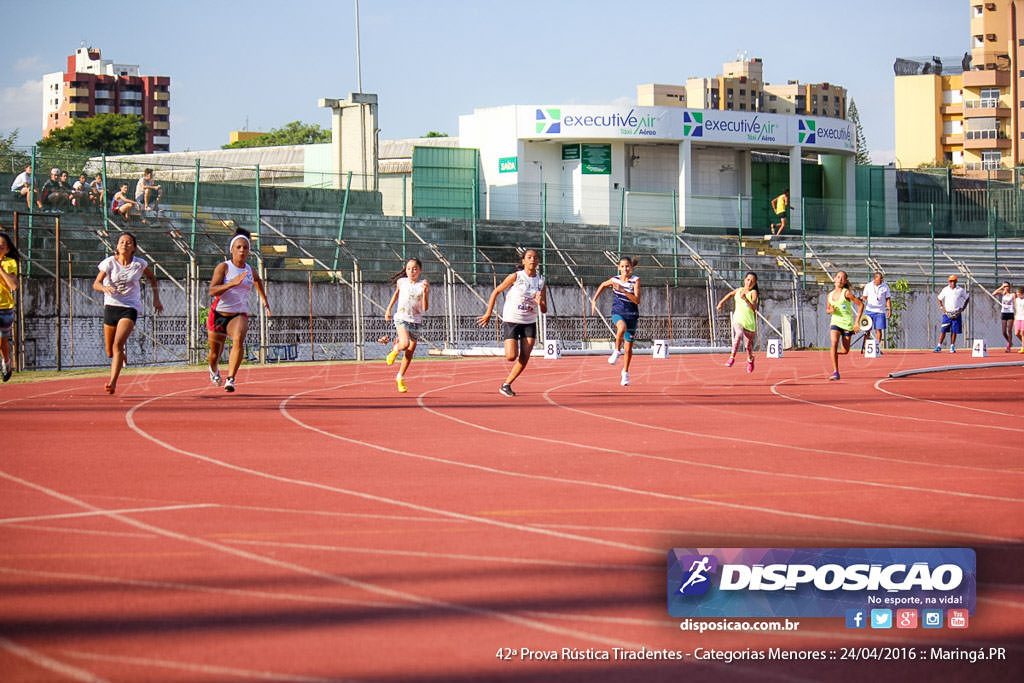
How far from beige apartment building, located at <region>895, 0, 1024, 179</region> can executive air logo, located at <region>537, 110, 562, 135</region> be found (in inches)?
2130

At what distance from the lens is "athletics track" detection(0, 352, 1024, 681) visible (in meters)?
4.66

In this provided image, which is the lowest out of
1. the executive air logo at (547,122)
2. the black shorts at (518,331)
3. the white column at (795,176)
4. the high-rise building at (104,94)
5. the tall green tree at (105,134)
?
the black shorts at (518,331)

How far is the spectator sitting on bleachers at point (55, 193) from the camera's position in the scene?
96.5 ft

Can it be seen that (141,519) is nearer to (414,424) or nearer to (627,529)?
(627,529)

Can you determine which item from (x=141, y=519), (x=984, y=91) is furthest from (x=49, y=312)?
(x=984, y=91)

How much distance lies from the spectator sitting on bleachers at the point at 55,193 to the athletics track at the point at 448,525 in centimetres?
1537

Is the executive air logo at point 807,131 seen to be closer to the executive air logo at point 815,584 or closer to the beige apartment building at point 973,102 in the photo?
the beige apartment building at point 973,102

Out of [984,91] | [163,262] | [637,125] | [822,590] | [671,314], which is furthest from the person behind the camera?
[984,91]

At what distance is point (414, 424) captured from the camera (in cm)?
1330

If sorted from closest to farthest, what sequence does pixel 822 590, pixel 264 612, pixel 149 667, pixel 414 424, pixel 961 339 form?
1. pixel 149 667
2. pixel 822 590
3. pixel 264 612
4. pixel 414 424
5. pixel 961 339

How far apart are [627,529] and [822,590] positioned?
7.38 ft

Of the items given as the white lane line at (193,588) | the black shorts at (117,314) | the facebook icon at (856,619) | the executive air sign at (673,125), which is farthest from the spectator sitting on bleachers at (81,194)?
the facebook icon at (856,619)

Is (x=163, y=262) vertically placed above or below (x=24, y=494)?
above

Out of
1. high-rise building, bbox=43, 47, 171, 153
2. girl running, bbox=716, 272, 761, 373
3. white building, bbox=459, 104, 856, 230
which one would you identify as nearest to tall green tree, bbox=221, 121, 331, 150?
high-rise building, bbox=43, 47, 171, 153
